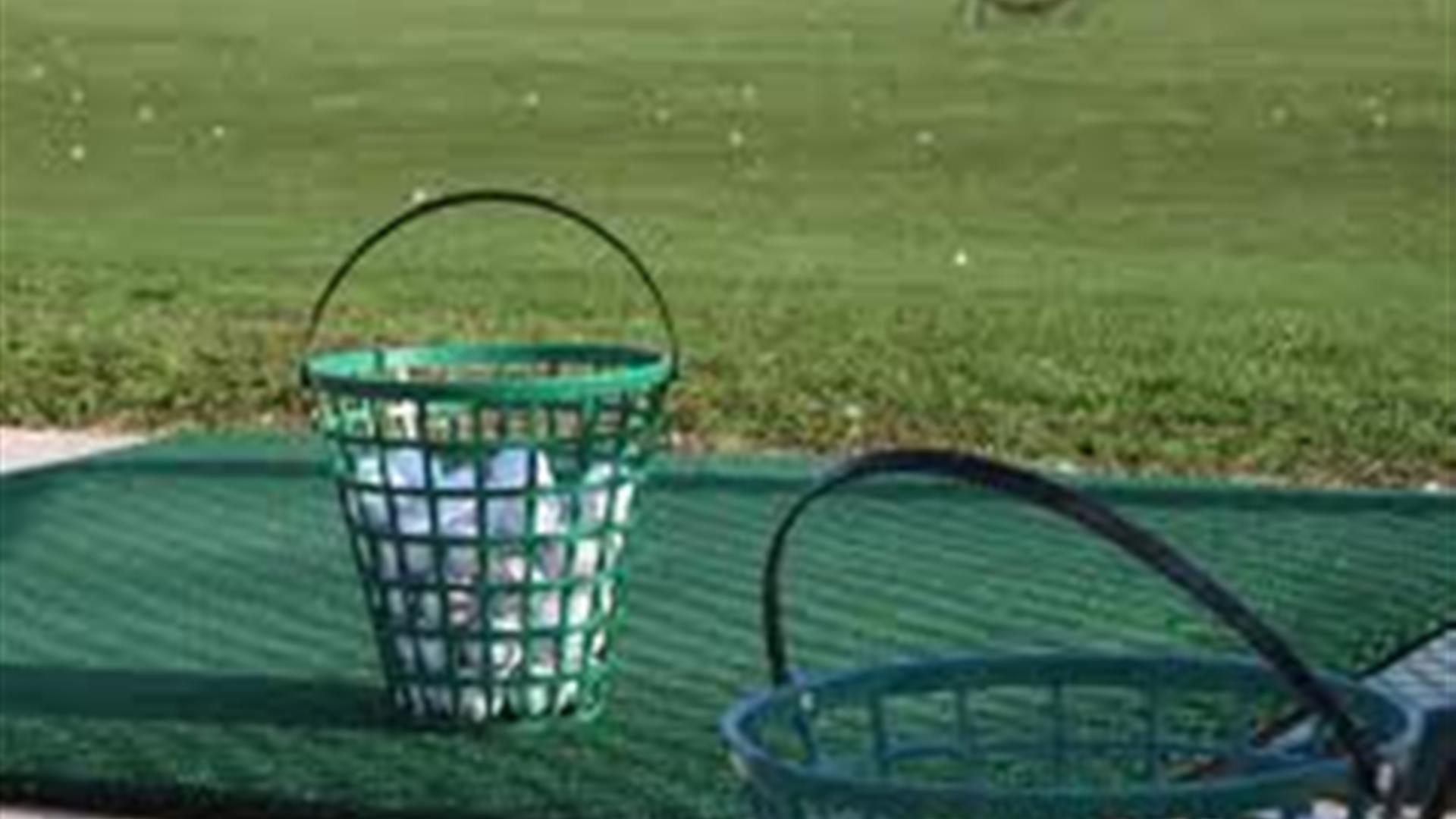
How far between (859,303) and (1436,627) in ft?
18.8

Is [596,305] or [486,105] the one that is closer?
[596,305]

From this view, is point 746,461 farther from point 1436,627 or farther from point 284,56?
point 284,56

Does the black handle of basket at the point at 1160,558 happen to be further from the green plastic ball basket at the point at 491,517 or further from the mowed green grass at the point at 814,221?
the mowed green grass at the point at 814,221

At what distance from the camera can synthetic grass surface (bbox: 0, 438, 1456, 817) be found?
5590 millimetres

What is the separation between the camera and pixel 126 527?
780 centimetres

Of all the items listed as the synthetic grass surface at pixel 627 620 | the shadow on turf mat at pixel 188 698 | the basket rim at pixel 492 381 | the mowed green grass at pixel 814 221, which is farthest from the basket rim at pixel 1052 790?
the mowed green grass at pixel 814 221

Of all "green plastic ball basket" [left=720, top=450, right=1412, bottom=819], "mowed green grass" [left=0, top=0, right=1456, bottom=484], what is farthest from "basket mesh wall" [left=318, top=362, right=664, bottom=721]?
"mowed green grass" [left=0, top=0, right=1456, bottom=484]

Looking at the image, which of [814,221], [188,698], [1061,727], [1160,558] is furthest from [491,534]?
[814,221]

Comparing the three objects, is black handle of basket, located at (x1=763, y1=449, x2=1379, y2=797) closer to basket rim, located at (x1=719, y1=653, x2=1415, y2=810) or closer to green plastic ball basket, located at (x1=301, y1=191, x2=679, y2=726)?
basket rim, located at (x1=719, y1=653, x2=1415, y2=810)

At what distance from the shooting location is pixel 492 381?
19.3 ft

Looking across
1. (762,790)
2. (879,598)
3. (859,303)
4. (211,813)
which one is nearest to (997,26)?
(859,303)

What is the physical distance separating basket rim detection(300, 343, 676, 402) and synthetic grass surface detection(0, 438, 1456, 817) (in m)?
0.54

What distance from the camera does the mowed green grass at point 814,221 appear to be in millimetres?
9812

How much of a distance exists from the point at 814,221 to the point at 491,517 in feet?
34.0
